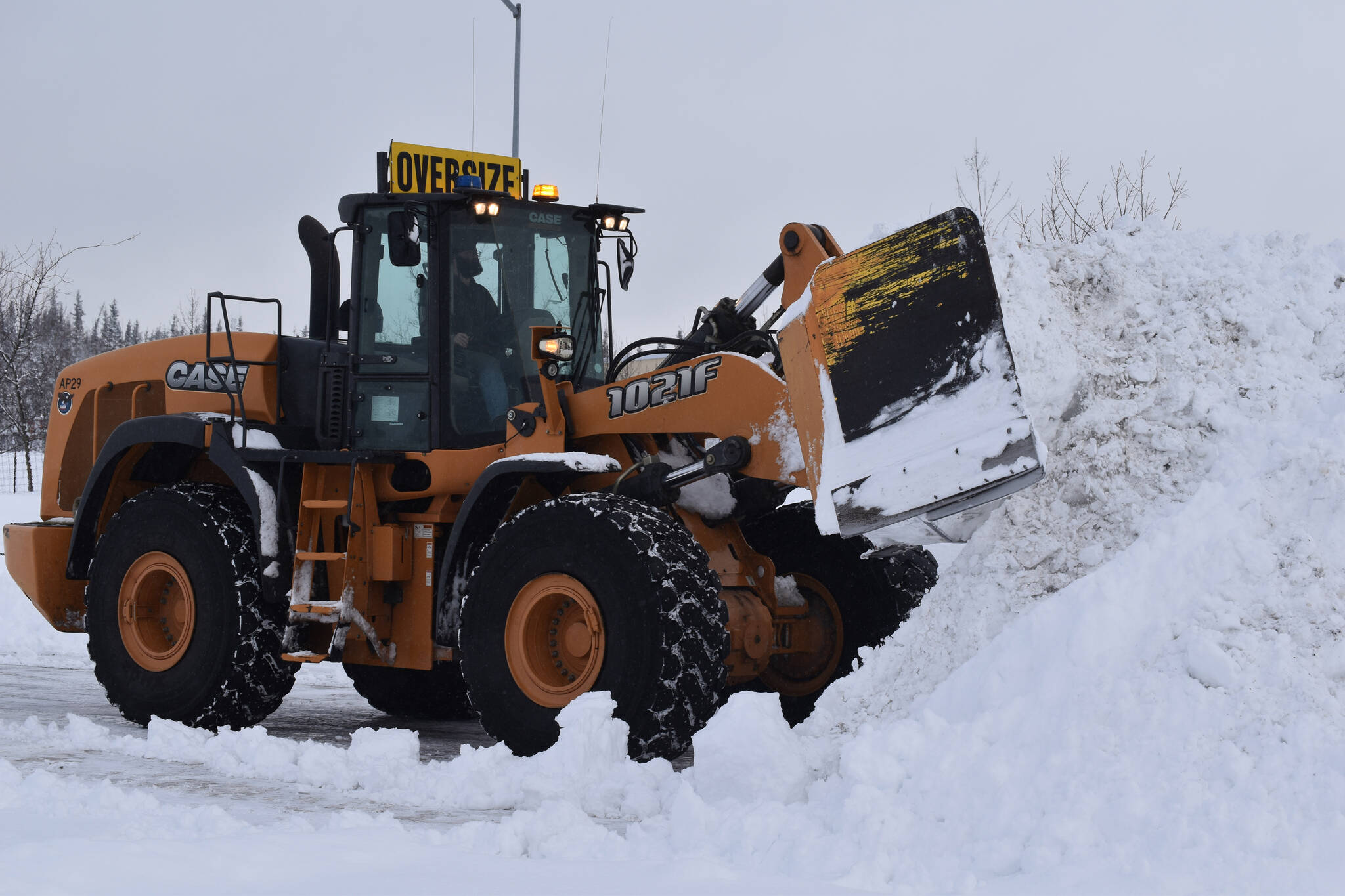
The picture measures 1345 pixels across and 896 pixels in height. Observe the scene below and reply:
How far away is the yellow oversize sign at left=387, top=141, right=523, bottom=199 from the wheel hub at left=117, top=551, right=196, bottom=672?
239 cm

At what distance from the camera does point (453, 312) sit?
668 centimetres

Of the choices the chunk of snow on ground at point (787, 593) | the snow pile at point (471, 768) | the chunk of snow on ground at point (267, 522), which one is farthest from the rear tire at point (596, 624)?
the chunk of snow on ground at point (267, 522)

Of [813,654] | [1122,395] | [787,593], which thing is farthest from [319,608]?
[1122,395]

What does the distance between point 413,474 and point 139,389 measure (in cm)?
237

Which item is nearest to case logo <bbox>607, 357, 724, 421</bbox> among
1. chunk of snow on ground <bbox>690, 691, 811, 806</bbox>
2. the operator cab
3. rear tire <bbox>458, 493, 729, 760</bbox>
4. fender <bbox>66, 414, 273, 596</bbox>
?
the operator cab

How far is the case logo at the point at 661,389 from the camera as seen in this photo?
6051 mm

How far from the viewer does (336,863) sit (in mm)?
3744

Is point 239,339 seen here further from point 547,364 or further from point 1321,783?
point 1321,783

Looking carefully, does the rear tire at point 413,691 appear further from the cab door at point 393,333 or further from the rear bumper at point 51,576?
the cab door at point 393,333

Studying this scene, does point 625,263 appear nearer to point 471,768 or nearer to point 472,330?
point 472,330

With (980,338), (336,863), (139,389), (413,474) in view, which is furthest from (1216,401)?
(139,389)

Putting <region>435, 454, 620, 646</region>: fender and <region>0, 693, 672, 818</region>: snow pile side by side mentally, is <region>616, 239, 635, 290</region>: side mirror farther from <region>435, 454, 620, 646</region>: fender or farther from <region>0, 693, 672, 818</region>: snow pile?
<region>0, 693, 672, 818</region>: snow pile

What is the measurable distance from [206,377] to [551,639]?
310cm

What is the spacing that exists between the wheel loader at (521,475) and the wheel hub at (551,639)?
14 millimetres
